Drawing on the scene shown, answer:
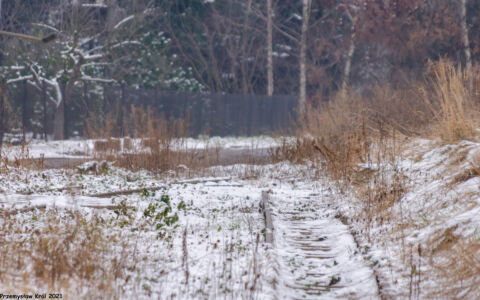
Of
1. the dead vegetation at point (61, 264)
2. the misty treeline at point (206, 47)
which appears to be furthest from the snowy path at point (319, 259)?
the misty treeline at point (206, 47)

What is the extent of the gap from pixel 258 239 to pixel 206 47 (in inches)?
1136

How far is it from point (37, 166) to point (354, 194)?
7046 millimetres

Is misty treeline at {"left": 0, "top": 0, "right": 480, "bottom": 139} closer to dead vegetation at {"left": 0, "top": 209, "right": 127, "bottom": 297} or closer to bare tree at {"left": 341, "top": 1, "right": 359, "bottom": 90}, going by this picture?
bare tree at {"left": 341, "top": 1, "right": 359, "bottom": 90}

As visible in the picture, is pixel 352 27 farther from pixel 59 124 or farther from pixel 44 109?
pixel 44 109

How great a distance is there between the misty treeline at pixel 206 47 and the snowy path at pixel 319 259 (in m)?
11.2

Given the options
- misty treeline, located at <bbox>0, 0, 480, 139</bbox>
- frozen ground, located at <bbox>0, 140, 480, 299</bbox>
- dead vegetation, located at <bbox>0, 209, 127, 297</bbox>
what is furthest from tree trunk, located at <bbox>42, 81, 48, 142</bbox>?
dead vegetation, located at <bbox>0, 209, 127, 297</bbox>

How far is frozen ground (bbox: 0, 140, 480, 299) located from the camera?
14.8 feet

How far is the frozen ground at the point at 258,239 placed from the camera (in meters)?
4.50

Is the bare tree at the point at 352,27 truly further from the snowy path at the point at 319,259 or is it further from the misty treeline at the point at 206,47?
the snowy path at the point at 319,259

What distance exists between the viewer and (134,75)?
94.0ft

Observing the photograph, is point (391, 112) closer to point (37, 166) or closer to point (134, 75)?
point (37, 166)

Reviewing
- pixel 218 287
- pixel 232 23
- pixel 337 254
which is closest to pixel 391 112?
pixel 337 254

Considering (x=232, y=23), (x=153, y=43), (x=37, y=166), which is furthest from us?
(x=232, y=23)

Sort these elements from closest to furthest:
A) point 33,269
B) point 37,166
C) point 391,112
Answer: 1. point 33,269
2. point 37,166
3. point 391,112
